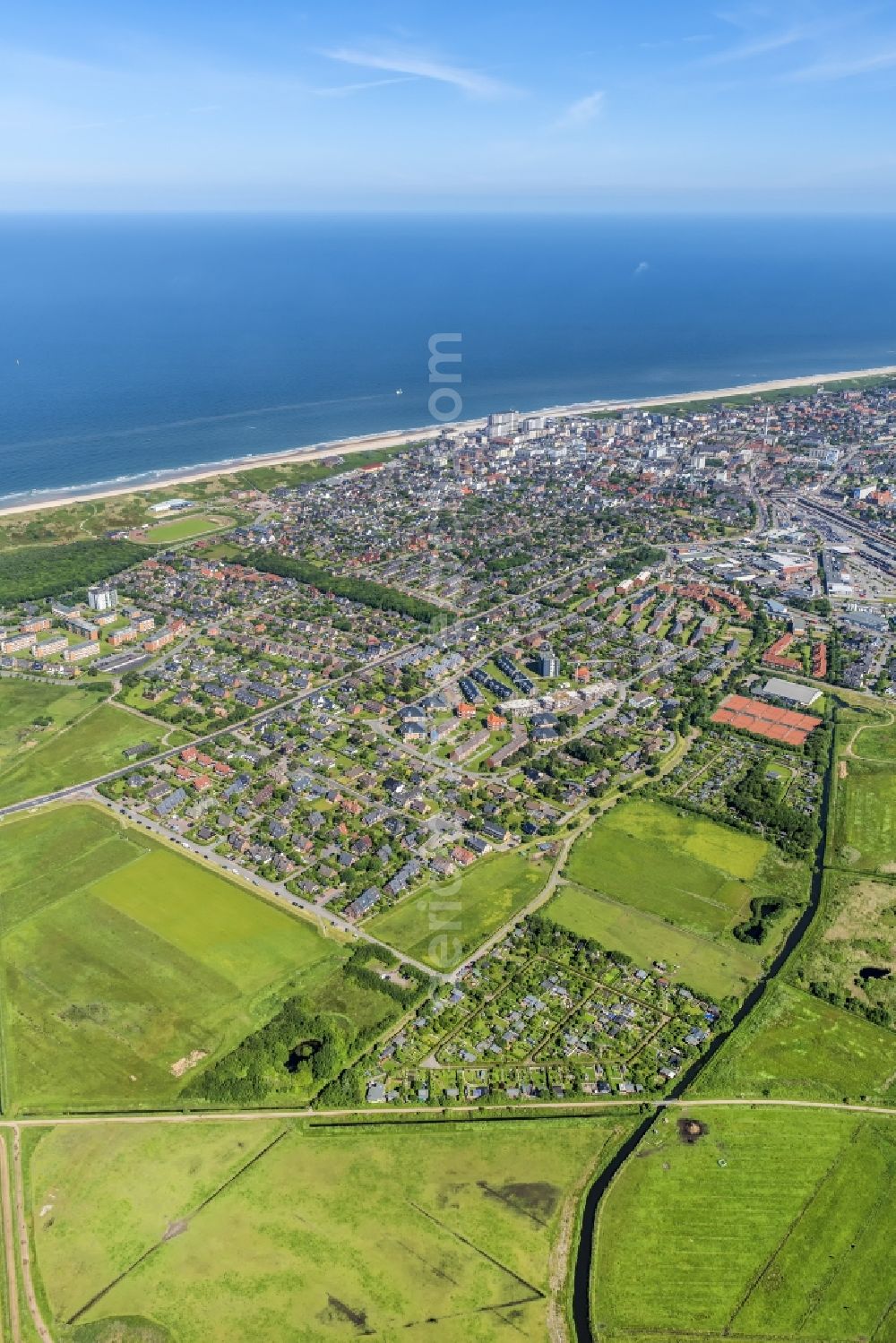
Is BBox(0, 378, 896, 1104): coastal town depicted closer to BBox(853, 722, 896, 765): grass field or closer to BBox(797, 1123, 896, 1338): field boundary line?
BBox(853, 722, 896, 765): grass field

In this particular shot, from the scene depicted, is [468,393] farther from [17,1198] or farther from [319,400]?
[17,1198]

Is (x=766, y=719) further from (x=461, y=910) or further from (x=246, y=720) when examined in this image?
(x=246, y=720)

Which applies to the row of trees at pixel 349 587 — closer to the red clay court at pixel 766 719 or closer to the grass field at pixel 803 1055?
the red clay court at pixel 766 719

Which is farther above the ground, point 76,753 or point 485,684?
point 485,684


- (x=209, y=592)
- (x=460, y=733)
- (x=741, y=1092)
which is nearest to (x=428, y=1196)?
(x=741, y=1092)

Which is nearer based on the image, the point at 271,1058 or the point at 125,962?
the point at 271,1058

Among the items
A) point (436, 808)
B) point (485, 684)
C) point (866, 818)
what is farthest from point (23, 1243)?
point (866, 818)
